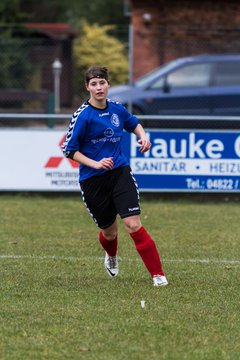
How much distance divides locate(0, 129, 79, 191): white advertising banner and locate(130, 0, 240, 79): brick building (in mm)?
5569

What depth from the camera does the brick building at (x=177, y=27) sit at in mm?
19766

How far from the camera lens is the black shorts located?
25.8 ft

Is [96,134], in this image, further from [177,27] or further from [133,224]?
[177,27]

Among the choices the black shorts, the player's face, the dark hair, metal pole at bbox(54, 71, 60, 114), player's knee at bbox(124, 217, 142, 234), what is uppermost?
the dark hair

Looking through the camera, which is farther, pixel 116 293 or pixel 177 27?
pixel 177 27

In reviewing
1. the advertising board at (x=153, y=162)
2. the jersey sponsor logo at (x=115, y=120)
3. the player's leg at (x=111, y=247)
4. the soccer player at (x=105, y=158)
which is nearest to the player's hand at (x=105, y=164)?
the soccer player at (x=105, y=158)

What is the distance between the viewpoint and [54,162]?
14117mm

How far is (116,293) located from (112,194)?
0.86 m

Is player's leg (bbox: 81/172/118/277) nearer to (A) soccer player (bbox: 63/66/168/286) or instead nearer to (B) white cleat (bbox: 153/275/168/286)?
(A) soccer player (bbox: 63/66/168/286)

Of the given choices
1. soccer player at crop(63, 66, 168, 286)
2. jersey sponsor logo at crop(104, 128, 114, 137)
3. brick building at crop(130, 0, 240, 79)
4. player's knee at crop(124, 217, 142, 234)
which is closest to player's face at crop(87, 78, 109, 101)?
soccer player at crop(63, 66, 168, 286)

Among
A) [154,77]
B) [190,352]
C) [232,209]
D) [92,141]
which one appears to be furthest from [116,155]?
[154,77]

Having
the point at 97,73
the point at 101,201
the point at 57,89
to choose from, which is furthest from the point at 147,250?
the point at 57,89

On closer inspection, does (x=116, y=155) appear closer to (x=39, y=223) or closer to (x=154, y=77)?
(x=39, y=223)

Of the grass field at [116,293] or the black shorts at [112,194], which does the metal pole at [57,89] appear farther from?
the black shorts at [112,194]
